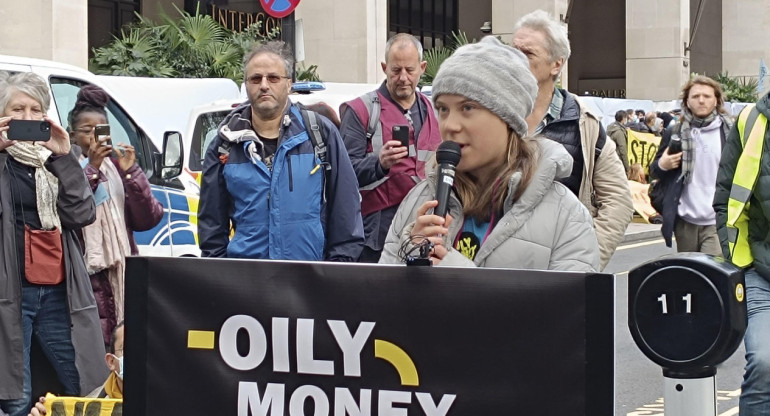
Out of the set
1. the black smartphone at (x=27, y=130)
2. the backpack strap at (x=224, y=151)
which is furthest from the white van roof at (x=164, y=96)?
the backpack strap at (x=224, y=151)

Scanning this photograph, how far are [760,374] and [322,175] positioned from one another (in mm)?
2156

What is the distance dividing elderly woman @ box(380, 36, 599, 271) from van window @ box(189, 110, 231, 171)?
7.85 meters

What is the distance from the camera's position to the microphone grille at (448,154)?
3492mm

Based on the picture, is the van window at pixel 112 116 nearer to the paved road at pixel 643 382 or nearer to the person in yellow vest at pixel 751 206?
the paved road at pixel 643 382

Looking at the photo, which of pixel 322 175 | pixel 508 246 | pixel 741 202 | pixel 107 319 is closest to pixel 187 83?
pixel 107 319

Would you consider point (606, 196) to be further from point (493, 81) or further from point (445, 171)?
point (445, 171)

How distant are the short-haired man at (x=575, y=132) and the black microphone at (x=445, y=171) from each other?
1.90m

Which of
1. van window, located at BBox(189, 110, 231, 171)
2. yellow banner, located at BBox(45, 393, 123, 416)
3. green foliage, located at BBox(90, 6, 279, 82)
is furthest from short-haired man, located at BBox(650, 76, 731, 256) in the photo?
green foliage, located at BBox(90, 6, 279, 82)

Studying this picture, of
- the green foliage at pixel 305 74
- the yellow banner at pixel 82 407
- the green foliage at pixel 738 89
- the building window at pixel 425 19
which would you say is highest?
the building window at pixel 425 19

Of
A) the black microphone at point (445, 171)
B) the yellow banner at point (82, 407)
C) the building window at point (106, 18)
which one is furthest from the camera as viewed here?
the building window at point (106, 18)

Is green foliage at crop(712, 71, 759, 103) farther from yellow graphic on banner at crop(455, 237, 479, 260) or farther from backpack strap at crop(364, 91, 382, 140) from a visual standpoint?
yellow graphic on banner at crop(455, 237, 479, 260)

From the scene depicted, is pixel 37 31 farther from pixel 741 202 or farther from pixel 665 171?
pixel 741 202

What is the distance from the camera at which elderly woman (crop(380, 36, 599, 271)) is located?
3611mm

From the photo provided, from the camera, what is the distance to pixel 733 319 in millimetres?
3111
